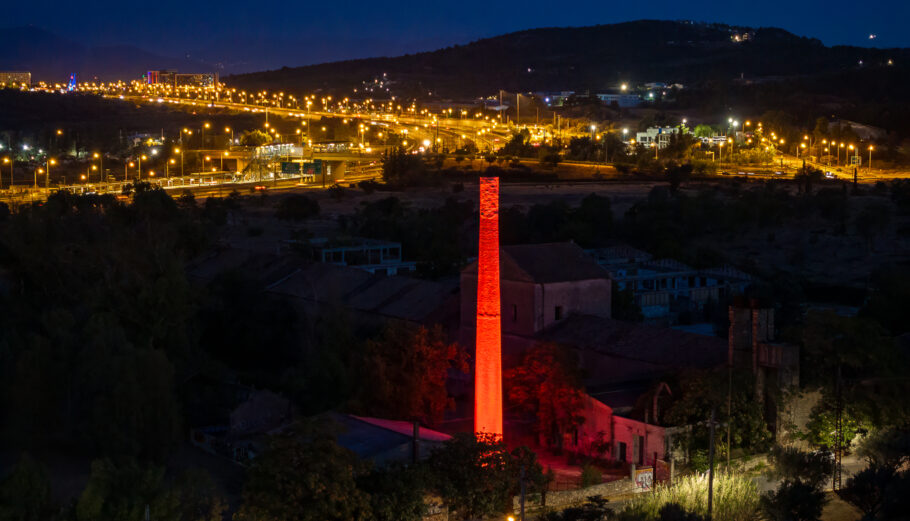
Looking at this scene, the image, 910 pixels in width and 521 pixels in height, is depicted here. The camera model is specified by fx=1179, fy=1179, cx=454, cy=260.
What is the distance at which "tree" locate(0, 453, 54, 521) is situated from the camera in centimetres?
1327

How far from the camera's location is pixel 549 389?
1922 centimetres

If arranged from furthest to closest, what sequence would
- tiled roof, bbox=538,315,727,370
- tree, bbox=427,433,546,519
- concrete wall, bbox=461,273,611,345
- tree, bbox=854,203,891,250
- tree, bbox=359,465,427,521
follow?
tree, bbox=854,203,891,250, concrete wall, bbox=461,273,611,345, tiled roof, bbox=538,315,727,370, tree, bbox=427,433,546,519, tree, bbox=359,465,427,521

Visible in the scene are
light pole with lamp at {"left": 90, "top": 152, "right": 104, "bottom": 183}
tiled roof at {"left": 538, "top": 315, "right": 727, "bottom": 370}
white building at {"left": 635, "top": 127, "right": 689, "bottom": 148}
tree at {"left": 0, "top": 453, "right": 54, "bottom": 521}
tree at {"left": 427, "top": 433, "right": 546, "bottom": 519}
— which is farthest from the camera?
white building at {"left": 635, "top": 127, "right": 689, "bottom": 148}

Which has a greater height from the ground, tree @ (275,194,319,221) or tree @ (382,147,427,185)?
tree @ (382,147,427,185)

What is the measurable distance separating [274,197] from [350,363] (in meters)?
34.0

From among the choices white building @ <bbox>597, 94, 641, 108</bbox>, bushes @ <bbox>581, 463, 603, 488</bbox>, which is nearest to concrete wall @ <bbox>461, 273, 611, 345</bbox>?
bushes @ <bbox>581, 463, 603, 488</bbox>

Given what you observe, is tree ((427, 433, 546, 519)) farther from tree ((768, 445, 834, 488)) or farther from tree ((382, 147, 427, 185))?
tree ((382, 147, 427, 185))

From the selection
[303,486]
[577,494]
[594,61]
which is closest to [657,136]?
[577,494]

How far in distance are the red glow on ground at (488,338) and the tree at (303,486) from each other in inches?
143

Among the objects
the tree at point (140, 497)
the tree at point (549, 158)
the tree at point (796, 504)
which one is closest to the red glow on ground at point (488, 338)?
the tree at point (796, 504)

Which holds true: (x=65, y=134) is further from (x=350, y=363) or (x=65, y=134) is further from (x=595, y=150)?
(x=350, y=363)

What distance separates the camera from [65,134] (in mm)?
86250

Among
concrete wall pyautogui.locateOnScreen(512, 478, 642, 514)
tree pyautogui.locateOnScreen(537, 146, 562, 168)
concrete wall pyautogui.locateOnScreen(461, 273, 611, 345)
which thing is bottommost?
concrete wall pyautogui.locateOnScreen(512, 478, 642, 514)

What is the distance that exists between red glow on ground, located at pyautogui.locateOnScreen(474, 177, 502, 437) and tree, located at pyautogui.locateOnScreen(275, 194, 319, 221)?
29.3 m
